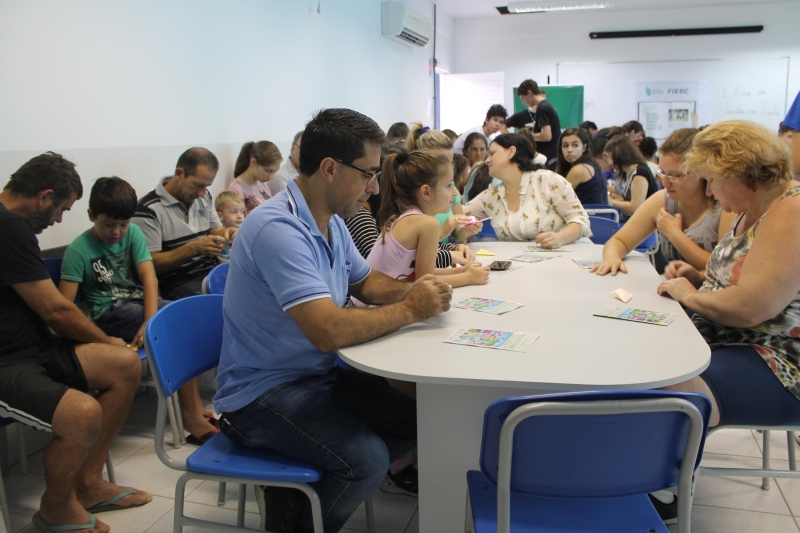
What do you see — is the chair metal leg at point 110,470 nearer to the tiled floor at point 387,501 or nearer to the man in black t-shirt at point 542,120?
the tiled floor at point 387,501

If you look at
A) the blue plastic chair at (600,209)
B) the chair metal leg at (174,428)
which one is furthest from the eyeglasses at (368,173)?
the blue plastic chair at (600,209)

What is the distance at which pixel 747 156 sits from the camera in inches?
69.3

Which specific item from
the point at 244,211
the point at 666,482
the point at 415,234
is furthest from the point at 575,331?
the point at 244,211

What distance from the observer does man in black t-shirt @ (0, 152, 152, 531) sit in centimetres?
193

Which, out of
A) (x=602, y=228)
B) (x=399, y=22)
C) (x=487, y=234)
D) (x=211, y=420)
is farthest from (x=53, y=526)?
(x=399, y=22)

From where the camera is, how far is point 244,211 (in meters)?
4.02

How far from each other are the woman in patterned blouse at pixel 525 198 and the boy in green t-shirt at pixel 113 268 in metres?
1.83

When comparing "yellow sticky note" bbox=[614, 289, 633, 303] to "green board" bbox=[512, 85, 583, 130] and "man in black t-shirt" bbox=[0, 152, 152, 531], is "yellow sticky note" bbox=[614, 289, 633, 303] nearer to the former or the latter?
"man in black t-shirt" bbox=[0, 152, 152, 531]

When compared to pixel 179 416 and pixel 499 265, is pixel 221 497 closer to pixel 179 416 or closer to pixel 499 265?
pixel 179 416

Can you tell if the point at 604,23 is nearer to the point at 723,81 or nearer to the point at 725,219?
the point at 723,81

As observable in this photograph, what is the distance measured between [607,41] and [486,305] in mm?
9292

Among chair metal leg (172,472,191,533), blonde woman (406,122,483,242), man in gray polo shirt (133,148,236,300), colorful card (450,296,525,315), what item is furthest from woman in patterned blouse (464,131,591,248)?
chair metal leg (172,472,191,533)

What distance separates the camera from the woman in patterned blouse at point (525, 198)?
3.27 meters

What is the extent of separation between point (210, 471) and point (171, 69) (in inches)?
115
